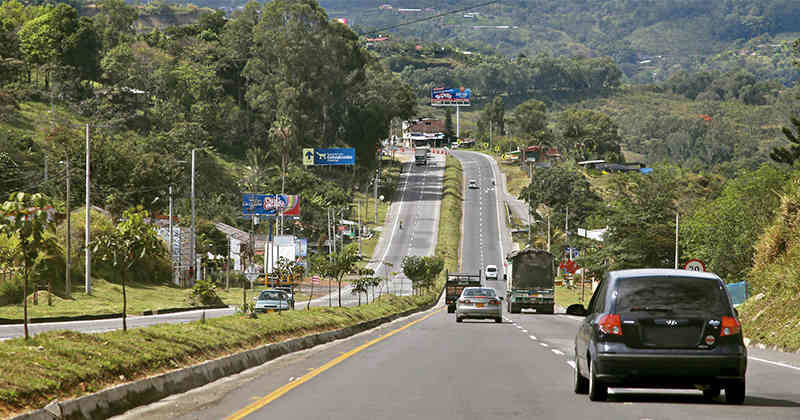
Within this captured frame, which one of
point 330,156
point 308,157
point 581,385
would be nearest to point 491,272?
point 330,156

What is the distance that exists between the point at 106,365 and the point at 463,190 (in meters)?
157

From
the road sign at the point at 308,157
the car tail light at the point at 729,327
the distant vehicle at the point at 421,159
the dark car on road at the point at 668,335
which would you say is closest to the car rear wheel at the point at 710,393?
the dark car on road at the point at 668,335

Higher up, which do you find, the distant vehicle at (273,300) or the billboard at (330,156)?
the billboard at (330,156)

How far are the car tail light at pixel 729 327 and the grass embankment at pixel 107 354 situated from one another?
24.8 feet

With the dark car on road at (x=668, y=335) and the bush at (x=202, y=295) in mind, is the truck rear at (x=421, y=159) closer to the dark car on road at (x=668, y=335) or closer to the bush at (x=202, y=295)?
the bush at (x=202, y=295)

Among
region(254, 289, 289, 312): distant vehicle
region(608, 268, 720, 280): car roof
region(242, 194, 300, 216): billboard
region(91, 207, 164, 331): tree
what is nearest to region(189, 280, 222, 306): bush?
region(254, 289, 289, 312): distant vehicle

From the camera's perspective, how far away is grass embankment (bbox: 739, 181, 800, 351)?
28.6 metres

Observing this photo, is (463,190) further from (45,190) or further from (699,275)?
(699,275)

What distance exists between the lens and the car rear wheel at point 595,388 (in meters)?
13.1

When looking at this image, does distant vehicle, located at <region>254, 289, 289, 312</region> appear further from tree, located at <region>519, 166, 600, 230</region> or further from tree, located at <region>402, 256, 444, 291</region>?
tree, located at <region>519, 166, 600, 230</region>

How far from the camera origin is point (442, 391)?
14.8 metres

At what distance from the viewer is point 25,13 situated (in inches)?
6309

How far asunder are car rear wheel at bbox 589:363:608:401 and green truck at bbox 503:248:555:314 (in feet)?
148

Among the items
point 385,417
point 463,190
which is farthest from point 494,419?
point 463,190
